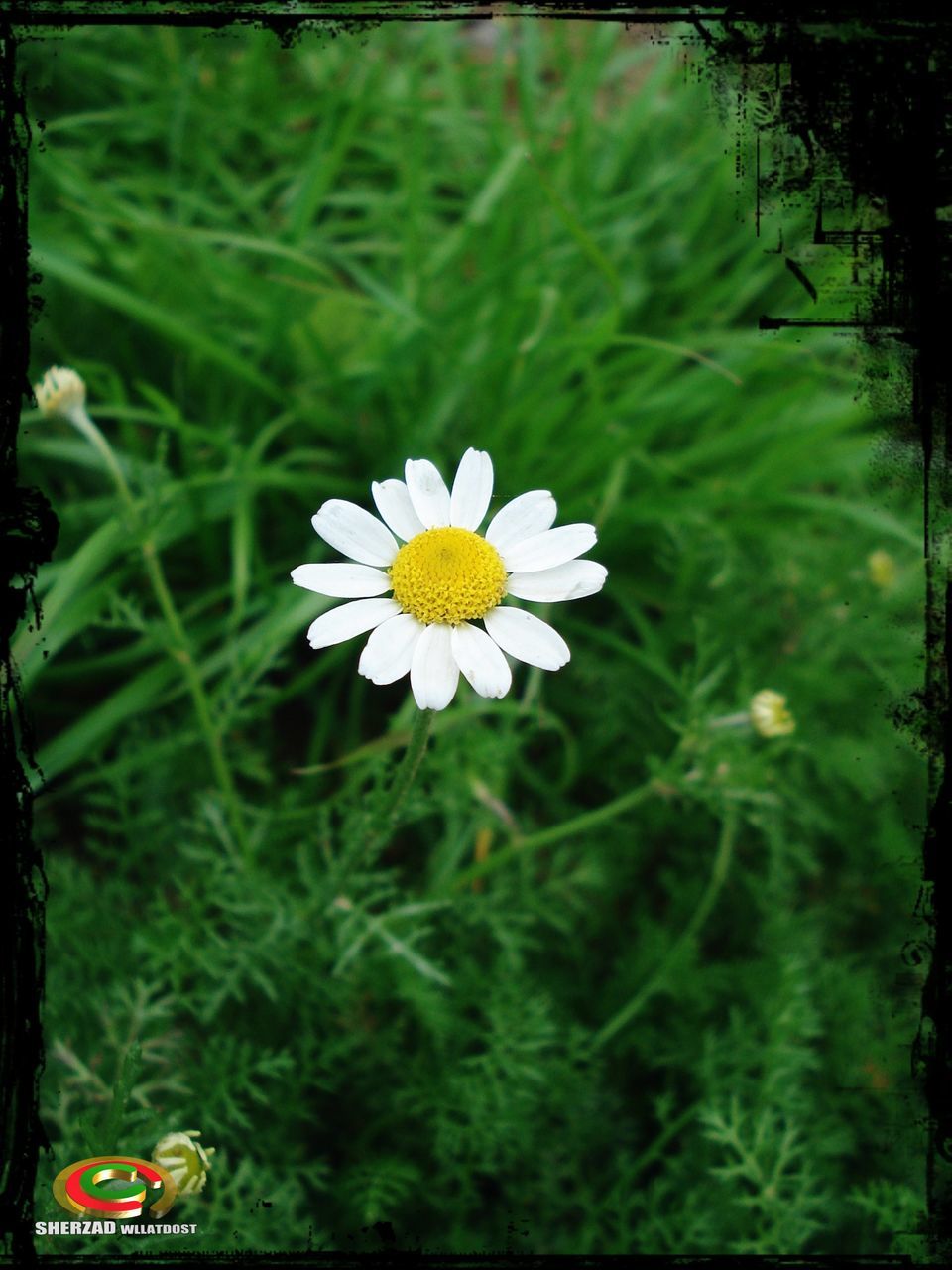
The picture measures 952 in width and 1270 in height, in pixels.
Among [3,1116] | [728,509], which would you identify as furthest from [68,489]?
[728,509]

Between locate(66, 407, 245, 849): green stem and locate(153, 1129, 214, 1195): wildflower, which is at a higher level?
locate(66, 407, 245, 849): green stem

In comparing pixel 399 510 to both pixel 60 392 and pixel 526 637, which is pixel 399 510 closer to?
pixel 526 637

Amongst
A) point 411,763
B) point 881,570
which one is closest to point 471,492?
point 411,763

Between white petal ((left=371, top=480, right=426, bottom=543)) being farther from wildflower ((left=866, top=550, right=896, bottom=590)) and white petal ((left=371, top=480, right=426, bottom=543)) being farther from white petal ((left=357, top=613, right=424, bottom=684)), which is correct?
wildflower ((left=866, top=550, right=896, bottom=590))

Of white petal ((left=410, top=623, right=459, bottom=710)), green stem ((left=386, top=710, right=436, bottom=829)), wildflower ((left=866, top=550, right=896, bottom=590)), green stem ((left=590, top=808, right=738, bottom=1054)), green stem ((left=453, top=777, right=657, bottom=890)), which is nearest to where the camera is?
white petal ((left=410, top=623, right=459, bottom=710))

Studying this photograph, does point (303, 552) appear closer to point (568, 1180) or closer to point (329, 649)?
point (329, 649)

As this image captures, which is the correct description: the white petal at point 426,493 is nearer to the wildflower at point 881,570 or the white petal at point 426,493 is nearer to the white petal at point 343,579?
the white petal at point 343,579

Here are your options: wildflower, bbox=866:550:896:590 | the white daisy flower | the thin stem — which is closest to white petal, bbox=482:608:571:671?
the white daisy flower
